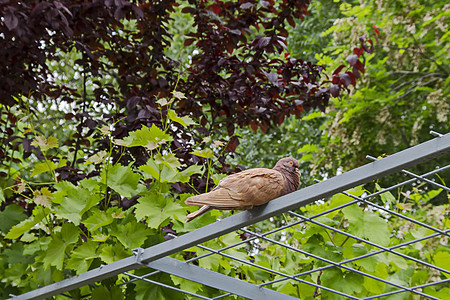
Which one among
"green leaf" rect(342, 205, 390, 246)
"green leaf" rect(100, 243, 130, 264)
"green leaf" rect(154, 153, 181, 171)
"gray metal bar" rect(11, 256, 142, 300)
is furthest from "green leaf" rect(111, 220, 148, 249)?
"green leaf" rect(342, 205, 390, 246)

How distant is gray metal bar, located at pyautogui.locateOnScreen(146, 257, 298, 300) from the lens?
1763 millimetres

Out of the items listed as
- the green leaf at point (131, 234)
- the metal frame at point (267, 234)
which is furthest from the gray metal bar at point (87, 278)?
the green leaf at point (131, 234)

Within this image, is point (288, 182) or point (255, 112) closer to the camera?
point (288, 182)

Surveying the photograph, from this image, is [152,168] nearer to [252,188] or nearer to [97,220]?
[97,220]

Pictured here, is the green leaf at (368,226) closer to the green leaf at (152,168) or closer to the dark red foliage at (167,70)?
the green leaf at (152,168)

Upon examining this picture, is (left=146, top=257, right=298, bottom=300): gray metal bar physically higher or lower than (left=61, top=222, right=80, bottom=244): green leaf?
lower

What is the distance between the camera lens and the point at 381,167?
130cm

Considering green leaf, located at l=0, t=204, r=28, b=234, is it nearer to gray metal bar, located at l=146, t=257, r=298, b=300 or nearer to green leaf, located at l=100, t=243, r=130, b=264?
green leaf, located at l=100, t=243, r=130, b=264

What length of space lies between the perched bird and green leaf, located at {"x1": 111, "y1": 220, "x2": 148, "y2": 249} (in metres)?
0.45

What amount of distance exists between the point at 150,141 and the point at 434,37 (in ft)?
18.9

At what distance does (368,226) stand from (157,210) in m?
0.73

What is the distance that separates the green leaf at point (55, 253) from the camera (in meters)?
1.99

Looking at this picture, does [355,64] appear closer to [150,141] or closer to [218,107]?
[218,107]

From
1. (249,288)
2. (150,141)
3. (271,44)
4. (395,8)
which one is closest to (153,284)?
(249,288)
